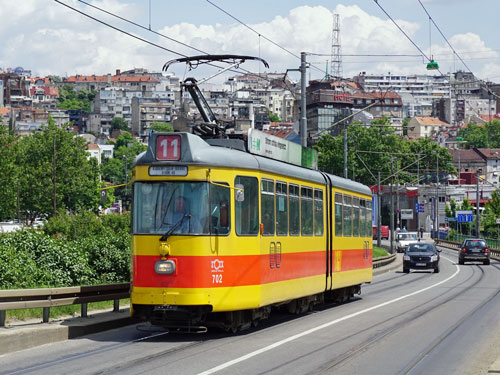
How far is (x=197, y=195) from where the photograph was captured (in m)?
15.9

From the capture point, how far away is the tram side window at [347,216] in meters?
24.3

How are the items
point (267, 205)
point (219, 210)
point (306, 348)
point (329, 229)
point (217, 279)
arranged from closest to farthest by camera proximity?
point (306, 348) < point (217, 279) < point (219, 210) < point (267, 205) < point (329, 229)

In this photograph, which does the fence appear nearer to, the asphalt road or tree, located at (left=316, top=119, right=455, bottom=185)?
tree, located at (left=316, top=119, right=455, bottom=185)

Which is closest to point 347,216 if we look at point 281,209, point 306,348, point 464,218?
point 281,209

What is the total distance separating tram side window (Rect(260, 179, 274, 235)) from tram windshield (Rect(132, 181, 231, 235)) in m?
1.29

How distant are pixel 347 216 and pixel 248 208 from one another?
26.7 feet

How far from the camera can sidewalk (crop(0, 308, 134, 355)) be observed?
14.0 meters

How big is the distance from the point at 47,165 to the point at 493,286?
7840 cm

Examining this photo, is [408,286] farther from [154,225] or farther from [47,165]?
[47,165]

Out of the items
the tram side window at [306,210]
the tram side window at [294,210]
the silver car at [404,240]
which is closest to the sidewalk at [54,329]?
the tram side window at [294,210]

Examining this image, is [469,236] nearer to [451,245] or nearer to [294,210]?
[451,245]

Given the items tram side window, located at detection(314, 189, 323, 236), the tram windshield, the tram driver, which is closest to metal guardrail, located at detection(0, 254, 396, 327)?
the tram windshield

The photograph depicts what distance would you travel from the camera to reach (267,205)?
57.5ft

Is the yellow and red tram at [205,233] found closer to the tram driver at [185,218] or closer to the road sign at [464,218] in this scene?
the tram driver at [185,218]
